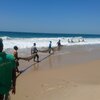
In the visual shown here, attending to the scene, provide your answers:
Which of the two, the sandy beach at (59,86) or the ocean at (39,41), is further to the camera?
the ocean at (39,41)

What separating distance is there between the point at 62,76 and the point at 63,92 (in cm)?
351

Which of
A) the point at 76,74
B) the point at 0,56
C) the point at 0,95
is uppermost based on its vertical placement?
the point at 0,56

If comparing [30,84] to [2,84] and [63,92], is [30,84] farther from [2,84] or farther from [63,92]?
[2,84]

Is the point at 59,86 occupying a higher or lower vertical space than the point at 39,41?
higher

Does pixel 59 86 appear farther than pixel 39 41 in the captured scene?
No

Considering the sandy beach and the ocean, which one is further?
the ocean

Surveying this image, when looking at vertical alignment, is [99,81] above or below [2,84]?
below

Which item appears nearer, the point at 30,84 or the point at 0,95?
the point at 0,95

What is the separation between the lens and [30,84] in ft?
35.4

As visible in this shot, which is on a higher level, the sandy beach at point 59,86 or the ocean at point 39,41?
the sandy beach at point 59,86

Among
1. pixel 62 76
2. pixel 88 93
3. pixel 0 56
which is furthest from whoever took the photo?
pixel 62 76

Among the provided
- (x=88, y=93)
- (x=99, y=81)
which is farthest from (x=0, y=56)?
(x=99, y=81)

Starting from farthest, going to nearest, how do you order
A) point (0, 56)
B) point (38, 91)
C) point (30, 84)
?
point (30, 84) < point (38, 91) < point (0, 56)

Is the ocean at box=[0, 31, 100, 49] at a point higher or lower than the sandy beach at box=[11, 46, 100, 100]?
lower
